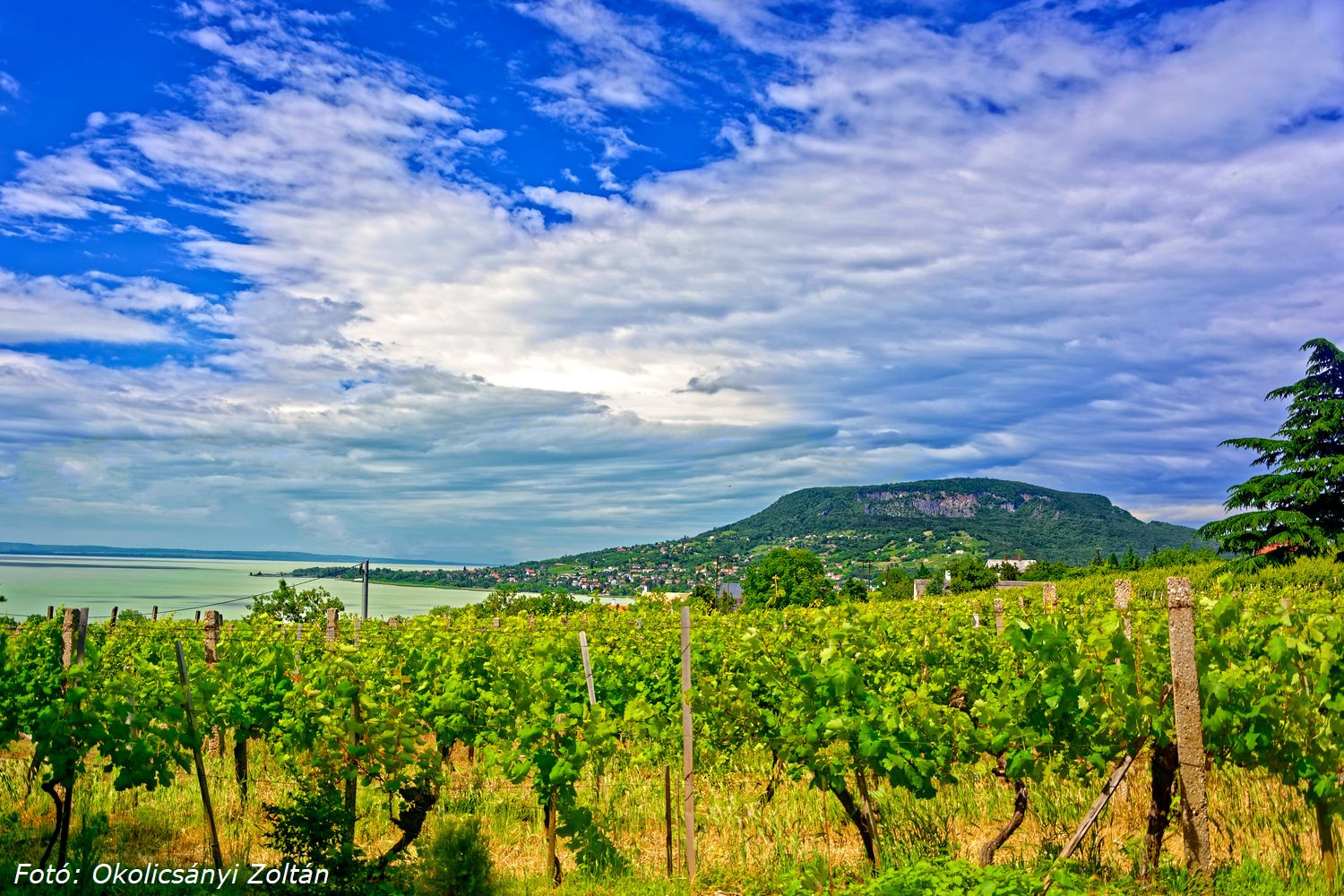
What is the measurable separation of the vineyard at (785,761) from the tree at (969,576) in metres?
65.6

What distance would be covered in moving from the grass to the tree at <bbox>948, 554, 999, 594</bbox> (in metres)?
65.3

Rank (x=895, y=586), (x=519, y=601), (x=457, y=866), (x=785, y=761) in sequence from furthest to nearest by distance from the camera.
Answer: (x=895, y=586)
(x=519, y=601)
(x=785, y=761)
(x=457, y=866)

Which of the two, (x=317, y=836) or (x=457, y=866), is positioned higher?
(x=317, y=836)

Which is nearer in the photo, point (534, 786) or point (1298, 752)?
point (1298, 752)

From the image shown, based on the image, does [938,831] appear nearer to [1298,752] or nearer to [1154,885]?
[1154,885]

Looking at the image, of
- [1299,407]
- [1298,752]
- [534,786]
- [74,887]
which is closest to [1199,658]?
[1298,752]

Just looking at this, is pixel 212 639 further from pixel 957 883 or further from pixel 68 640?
pixel 957 883

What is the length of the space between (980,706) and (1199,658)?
156cm

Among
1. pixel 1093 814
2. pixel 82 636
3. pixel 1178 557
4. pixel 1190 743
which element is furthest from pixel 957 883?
pixel 1178 557

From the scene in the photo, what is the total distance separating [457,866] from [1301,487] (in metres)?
26.5

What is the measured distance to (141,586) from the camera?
136m

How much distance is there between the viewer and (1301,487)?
79.7 feet

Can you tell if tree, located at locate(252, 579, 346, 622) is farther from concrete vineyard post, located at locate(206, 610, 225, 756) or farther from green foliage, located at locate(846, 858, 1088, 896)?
green foliage, located at locate(846, 858, 1088, 896)

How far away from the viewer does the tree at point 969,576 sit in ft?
234
